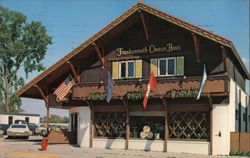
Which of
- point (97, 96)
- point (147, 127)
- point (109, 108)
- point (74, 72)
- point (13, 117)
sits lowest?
point (13, 117)

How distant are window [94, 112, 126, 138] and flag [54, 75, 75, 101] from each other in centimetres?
244

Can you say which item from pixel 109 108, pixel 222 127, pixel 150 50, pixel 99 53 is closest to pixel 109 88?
pixel 109 108

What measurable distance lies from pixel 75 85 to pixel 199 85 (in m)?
8.54

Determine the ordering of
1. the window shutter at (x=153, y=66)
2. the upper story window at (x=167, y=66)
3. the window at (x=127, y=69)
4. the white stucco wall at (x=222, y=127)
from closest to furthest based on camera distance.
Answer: the white stucco wall at (x=222, y=127), the upper story window at (x=167, y=66), the window shutter at (x=153, y=66), the window at (x=127, y=69)

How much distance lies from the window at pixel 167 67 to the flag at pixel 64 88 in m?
6.19

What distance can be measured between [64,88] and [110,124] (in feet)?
12.4

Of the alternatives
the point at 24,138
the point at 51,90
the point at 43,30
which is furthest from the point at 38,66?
the point at 51,90

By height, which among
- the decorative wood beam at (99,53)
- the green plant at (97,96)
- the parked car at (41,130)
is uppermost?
the decorative wood beam at (99,53)

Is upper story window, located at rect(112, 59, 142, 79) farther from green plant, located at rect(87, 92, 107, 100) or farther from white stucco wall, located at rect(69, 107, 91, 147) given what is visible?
white stucco wall, located at rect(69, 107, 91, 147)

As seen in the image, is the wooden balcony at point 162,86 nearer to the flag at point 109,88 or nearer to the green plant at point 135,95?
the green plant at point 135,95

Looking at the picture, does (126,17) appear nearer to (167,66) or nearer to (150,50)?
(150,50)

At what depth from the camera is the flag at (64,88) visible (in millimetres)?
30406

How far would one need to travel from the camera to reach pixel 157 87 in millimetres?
27672

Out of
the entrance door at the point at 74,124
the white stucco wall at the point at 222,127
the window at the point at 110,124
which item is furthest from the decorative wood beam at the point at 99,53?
the white stucco wall at the point at 222,127
